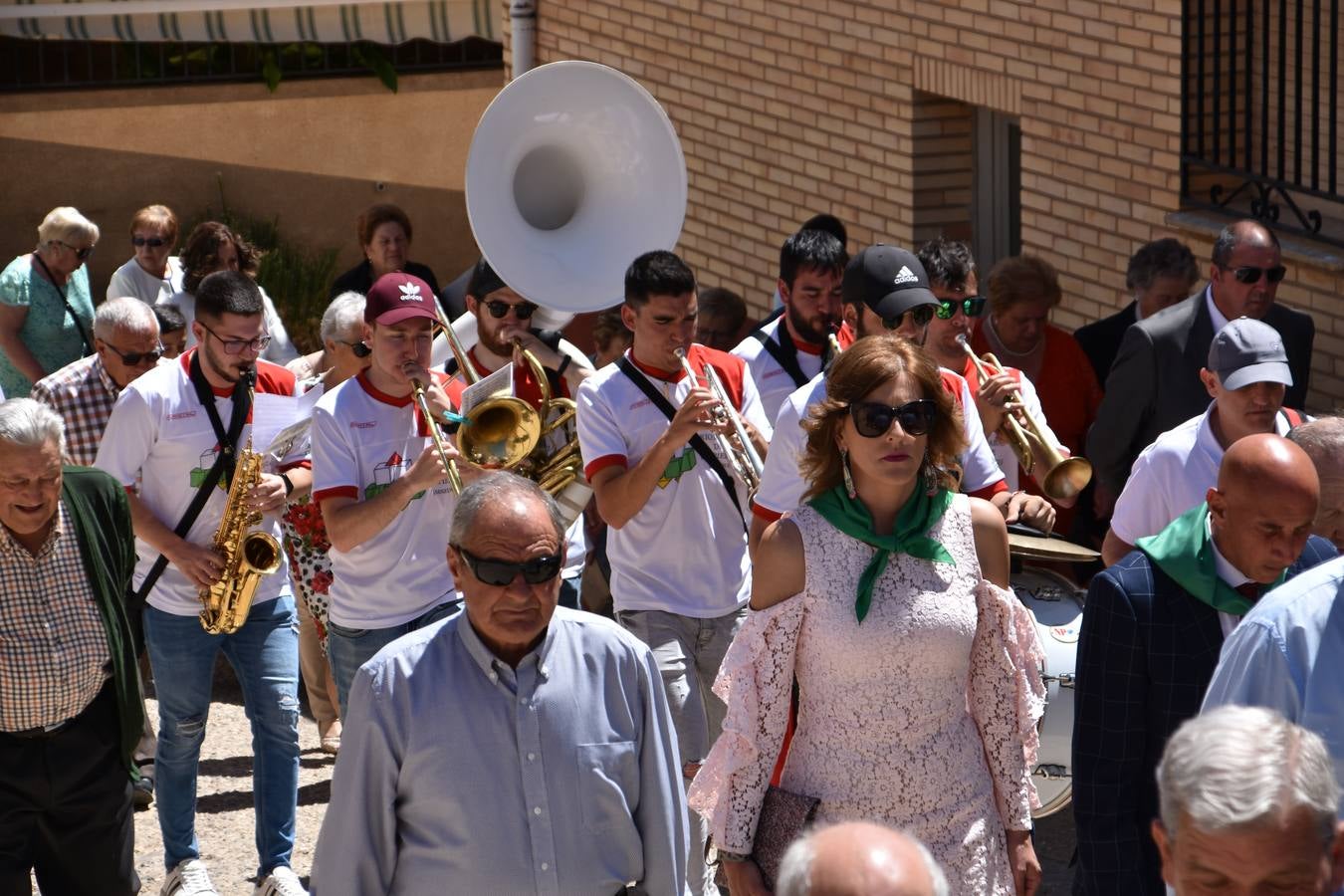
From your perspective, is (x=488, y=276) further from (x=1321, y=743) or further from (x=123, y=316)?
(x=1321, y=743)

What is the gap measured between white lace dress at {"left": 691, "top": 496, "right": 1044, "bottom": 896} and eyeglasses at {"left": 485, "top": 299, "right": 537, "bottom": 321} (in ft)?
9.39

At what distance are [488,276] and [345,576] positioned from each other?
4.97 feet

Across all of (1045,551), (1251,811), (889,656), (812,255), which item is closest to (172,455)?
(812,255)

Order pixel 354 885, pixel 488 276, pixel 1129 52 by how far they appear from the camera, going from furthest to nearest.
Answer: pixel 1129 52 < pixel 488 276 < pixel 354 885

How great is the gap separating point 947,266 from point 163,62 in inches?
476

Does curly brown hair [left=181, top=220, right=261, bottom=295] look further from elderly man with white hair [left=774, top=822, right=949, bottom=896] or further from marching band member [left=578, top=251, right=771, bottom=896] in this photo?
elderly man with white hair [left=774, top=822, right=949, bottom=896]

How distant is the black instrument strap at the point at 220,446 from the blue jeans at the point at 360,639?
2.00ft

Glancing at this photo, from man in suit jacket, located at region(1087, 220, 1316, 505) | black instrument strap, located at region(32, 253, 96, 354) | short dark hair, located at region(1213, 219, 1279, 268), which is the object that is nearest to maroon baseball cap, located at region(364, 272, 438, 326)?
man in suit jacket, located at region(1087, 220, 1316, 505)

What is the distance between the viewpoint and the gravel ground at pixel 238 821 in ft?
22.5

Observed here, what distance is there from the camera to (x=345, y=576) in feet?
20.2

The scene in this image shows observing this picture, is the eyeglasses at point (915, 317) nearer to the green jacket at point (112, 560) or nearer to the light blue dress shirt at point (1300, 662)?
the green jacket at point (112, 560)

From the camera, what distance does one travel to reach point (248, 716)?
6449 mm

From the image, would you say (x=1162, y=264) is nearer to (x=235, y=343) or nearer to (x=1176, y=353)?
(x=1176, y=353)

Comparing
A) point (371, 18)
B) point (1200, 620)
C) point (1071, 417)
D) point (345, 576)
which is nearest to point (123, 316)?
point (345, 576)
